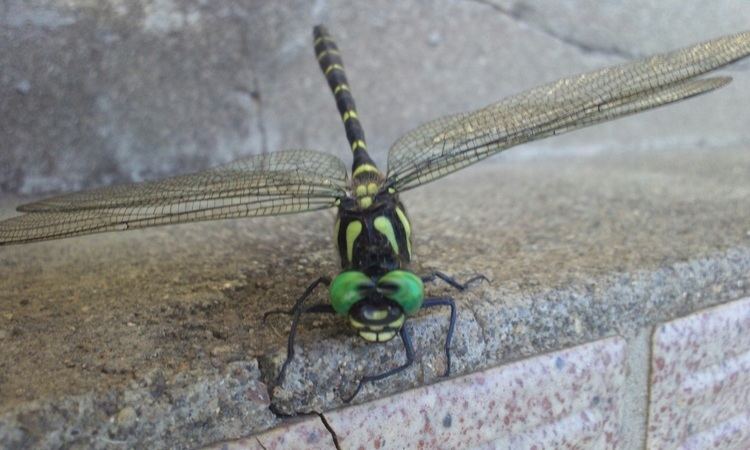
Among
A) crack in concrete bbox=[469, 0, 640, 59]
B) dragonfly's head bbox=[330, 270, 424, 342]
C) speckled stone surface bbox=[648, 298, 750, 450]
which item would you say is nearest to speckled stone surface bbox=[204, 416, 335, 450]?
dragonfly's head bbox=[330, 270, 424, 342]

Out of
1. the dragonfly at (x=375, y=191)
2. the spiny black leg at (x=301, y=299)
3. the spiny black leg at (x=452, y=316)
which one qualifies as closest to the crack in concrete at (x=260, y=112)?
the dragonfly at (x=375, y=191)

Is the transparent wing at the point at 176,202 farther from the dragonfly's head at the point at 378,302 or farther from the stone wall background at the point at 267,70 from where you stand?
the stone wall background at the point at 267,70

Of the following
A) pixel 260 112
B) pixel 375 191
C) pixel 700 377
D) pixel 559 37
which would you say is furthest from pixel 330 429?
pixel 559 37

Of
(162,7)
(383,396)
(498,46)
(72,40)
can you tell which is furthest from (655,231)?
(72,40)

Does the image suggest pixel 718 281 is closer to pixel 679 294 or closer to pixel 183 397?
pixel 679 294

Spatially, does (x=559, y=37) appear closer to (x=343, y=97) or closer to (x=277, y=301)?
(x=343, y=97)

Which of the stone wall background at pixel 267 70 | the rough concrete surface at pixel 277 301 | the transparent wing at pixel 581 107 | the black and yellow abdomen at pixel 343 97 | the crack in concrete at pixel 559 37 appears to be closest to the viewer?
the rough concrete surface at pixel 277 301
